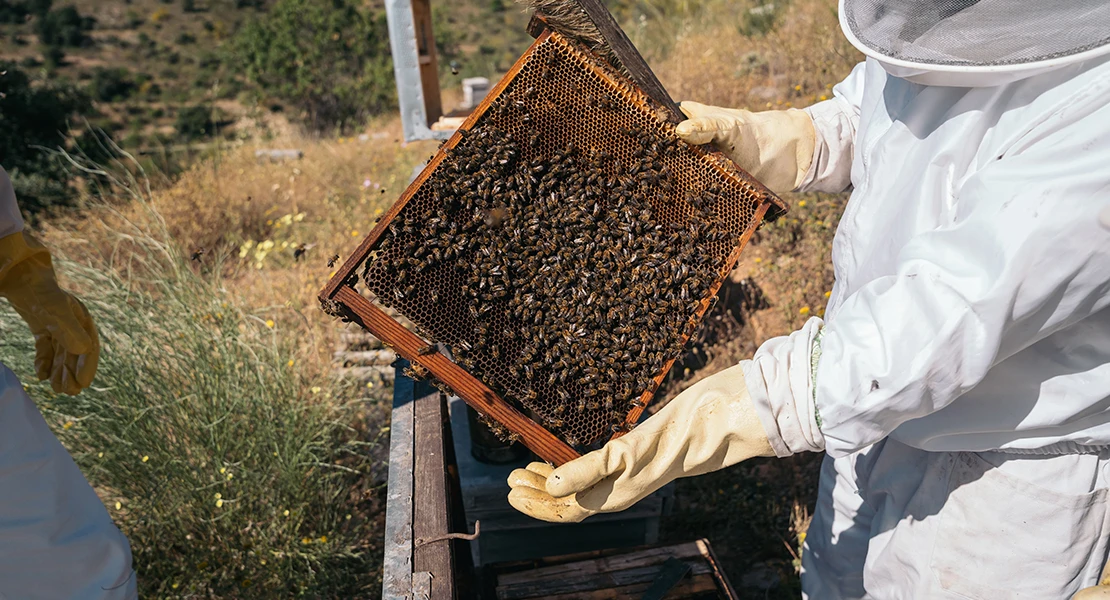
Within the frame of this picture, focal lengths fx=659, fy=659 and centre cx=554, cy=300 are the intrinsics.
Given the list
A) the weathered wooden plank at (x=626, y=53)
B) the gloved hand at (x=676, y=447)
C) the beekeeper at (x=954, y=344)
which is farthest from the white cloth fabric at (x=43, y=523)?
the weathered wooden plank at (x=626, y=53)

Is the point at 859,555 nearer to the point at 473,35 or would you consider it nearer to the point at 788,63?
the point at 788,63

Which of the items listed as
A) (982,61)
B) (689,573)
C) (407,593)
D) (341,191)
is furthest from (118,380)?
(341,191)

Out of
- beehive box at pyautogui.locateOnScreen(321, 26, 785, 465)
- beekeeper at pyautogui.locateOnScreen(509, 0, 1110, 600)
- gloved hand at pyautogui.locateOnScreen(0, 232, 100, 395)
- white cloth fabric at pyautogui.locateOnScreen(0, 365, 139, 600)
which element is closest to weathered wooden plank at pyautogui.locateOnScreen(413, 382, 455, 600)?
beekeeper at pyautogui.locateOnScreen(509, 0, 1110, 600)

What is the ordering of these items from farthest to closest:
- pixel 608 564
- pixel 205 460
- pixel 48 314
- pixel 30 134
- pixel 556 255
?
pixel 30 134 < pixel 205 460 < pixel 608 564 < pixel 48 314 < pixel 556 255

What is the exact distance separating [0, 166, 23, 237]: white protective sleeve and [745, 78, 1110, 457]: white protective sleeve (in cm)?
323

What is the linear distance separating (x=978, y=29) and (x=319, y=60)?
71.0ft

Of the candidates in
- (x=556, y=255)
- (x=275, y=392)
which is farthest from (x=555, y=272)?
(x=275, y=392)

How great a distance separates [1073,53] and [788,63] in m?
7.81

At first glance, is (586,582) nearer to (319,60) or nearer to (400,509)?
(400,509)

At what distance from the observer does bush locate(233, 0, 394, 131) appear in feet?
66.1

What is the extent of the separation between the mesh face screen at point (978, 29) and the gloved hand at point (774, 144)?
0.79m

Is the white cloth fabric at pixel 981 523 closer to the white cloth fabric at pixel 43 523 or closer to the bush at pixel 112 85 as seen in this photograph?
the white cloth fabric at pixel 43 523

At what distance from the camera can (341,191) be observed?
29.6 ft

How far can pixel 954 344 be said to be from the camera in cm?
167
